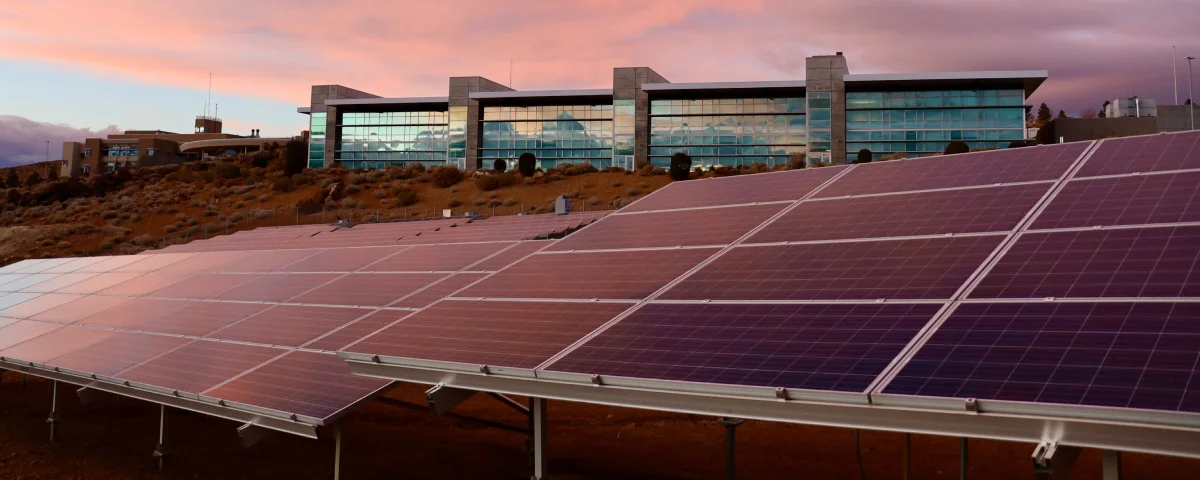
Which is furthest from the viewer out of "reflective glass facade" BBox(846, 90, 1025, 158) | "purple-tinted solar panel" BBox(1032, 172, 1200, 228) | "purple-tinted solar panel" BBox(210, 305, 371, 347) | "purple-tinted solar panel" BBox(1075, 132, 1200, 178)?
"reflective glass facade" BBox(846, 90, 1025, 158)

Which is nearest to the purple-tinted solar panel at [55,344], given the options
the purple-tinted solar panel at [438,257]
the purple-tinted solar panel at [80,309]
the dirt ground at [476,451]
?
the purple-tinted solar panel at [80,309]

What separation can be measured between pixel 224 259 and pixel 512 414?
13348 millimetres

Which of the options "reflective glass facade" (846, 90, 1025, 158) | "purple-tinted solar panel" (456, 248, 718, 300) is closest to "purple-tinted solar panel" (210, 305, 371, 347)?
"purple-tinted solar panel" (456, 248, 718, 300)

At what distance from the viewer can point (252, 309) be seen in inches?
893

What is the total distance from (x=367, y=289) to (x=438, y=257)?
2.98 m

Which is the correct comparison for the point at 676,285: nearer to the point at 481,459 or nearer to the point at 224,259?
the point at 481,459

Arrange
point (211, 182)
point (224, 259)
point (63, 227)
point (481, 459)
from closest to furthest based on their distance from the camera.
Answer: point (481, 459) → point (224, 259) → point (63, 227) → point (211, 182)

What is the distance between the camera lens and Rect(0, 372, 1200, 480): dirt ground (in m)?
20.7

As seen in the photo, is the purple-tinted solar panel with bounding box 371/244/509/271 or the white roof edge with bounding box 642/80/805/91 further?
the white roof edge with bounding box 642/80/805/91

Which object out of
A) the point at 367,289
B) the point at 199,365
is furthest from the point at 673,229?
the point at 199,365

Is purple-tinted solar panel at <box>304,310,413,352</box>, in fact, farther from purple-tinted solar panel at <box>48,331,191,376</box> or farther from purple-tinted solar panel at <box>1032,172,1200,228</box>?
purple-tinted solar panel at <box>1032,172,1200,228</box>

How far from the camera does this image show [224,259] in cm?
3197

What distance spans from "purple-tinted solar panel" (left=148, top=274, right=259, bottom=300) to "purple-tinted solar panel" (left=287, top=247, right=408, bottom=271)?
1787 mm

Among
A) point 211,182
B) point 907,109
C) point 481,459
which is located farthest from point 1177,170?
point 211,182
